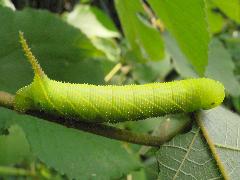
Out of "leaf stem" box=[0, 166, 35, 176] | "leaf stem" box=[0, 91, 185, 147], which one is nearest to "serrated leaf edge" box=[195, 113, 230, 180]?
"leaf stem" box=[0, 91, 185, 147]

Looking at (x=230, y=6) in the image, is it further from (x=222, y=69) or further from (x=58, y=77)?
(x=58, y=77)

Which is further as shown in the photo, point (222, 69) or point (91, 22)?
point (91, 22)

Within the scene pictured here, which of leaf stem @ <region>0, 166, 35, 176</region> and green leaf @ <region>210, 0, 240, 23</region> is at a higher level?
green leaf @ <region>210, 0, 240, 23</region>

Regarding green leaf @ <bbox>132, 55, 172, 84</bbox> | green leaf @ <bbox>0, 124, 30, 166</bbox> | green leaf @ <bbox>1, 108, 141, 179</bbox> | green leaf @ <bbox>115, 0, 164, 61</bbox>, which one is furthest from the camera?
green leaf @ <bbox>132, 55, 172, 84</bbox>

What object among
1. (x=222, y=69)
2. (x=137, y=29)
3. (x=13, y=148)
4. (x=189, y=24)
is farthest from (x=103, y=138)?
(x=222, y=69)

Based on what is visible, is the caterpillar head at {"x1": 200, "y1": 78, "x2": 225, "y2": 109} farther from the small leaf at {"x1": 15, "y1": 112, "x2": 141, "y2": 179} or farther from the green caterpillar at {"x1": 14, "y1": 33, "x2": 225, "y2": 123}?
the small leaf at {"x1": 15, "y1": 112, "x2": 141, "y2": 179}

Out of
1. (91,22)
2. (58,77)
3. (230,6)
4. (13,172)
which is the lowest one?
(13,172)

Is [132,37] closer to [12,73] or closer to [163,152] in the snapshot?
[12,73]
